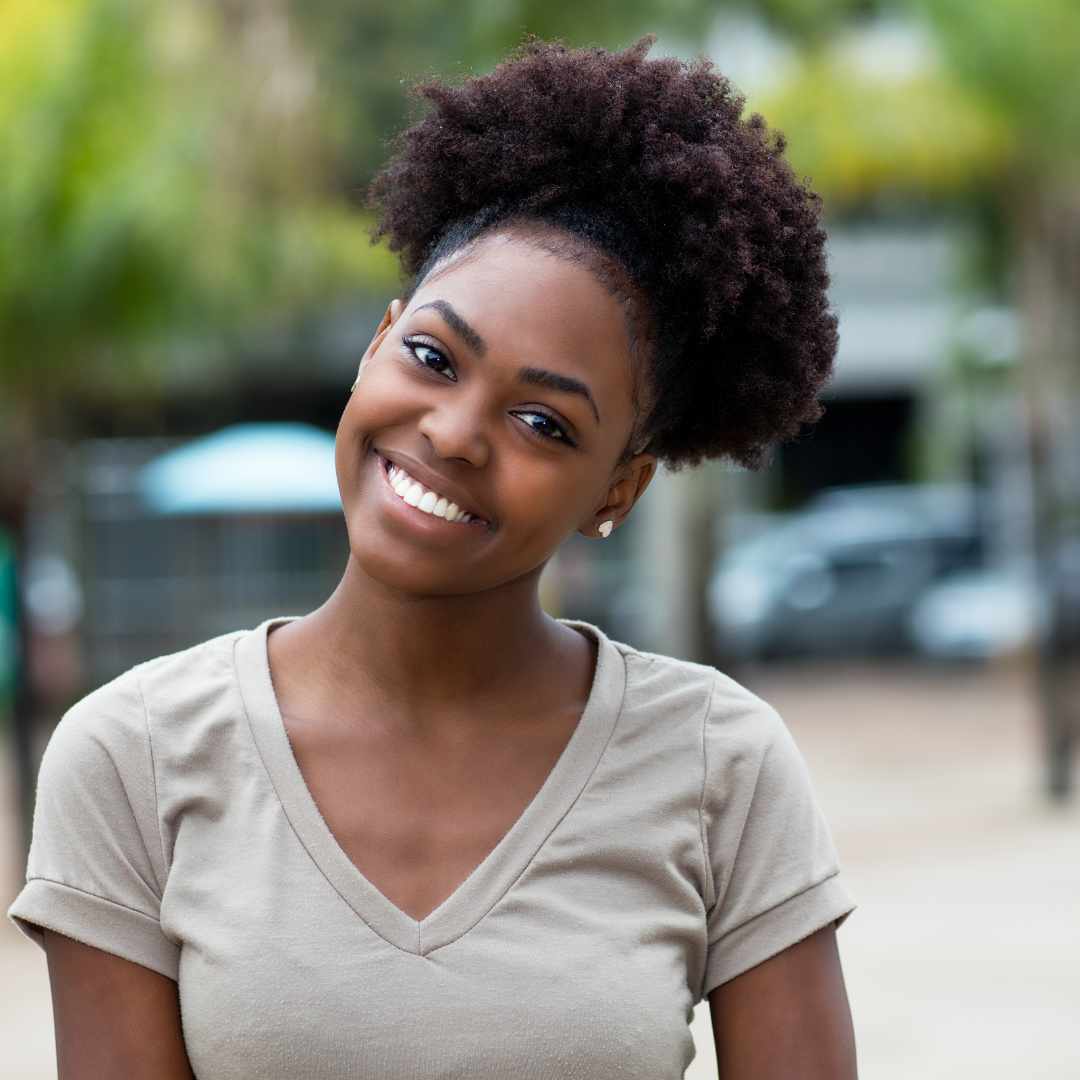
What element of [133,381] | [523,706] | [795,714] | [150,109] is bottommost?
[795,714]

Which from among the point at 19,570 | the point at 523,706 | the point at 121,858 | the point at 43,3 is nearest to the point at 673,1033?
the point at 523,706

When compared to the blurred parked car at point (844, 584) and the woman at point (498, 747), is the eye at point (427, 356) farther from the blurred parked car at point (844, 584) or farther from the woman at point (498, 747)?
the blurred parked car at point (844, 584)

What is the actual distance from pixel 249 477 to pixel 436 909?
14.9m

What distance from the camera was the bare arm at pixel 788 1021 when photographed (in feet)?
6.84

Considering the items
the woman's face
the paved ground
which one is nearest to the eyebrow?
the woman's face

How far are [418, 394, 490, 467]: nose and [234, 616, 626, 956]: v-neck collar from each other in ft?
1.12

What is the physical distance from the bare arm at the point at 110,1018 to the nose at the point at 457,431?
2.08ft

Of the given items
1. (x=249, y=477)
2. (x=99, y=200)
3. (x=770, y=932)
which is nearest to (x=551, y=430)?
(x=770, y=932)

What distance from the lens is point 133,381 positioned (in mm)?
10234

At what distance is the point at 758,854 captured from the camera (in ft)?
6.99

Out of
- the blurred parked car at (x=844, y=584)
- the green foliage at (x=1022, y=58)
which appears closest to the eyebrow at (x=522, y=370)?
the green foliage at (x=1022, y=58)

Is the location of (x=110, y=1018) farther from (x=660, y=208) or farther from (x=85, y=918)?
(x=660, y=208)

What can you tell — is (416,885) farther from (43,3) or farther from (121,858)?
(43,3)

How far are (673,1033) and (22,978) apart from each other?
674 centimetres
